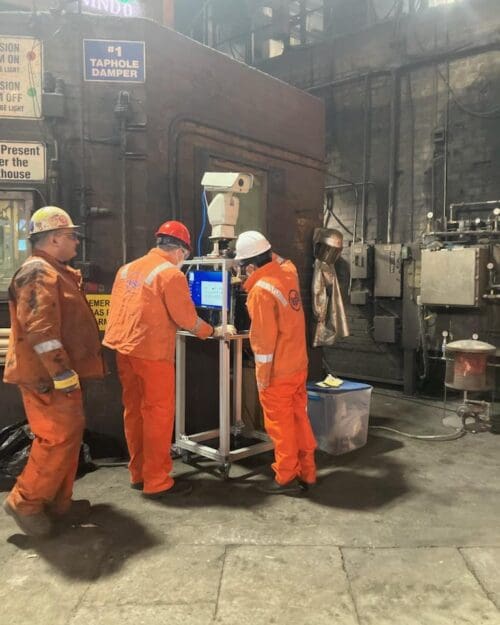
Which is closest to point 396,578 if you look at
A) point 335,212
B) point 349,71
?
point 335,212

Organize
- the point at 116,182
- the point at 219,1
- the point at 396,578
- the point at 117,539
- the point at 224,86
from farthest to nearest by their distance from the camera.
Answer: the point at 219,1 → the point at 224,86 → the point at 116,182 → the point at 117,539 → the point at 396,578

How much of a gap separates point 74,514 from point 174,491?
27.9 inches

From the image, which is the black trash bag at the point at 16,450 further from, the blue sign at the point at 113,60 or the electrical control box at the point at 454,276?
the electrical control box at the point at 454,276

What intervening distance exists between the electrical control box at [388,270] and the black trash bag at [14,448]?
507 centimetres

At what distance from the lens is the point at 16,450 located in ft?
12.6

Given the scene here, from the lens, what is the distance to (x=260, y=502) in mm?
3480

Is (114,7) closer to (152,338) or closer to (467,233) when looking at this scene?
(152,338)

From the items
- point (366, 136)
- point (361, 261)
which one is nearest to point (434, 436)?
point (361, 261)

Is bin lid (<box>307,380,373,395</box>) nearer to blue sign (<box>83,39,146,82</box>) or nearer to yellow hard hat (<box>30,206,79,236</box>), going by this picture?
yellow hard hat (<box>30,206,79,236</box>)

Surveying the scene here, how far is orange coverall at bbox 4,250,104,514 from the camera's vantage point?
284 centimetres

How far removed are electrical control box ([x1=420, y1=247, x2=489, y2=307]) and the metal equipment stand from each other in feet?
9.39

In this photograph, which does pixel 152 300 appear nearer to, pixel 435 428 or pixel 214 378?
pixel 214 378

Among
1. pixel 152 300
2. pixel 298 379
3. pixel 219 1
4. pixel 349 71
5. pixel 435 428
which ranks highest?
pixel 219 1

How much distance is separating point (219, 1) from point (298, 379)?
1010 cm
